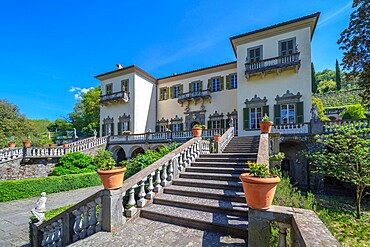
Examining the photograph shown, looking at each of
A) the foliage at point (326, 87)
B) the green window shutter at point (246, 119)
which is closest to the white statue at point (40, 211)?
the green window shutter at point (246, 119)

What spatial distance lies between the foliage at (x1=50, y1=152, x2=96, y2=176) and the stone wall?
0.66m

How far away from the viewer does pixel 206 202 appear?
13.4ft

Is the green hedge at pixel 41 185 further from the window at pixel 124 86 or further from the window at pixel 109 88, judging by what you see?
the window at pixel 109 88

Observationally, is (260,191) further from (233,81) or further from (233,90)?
(233,81)

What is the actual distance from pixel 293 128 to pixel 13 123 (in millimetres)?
34995

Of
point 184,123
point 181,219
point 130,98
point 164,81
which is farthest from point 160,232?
point 164,81

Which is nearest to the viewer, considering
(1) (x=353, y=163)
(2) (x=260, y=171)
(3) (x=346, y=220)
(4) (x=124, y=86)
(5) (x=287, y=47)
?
(2) (x=260, y=171)

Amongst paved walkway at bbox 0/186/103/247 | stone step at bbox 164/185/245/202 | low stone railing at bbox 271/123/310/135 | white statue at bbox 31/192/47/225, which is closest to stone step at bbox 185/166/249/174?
stone step at bbox 164/185/245/202

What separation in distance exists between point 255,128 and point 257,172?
40.4ft

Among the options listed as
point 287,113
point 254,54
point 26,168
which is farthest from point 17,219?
point 254,54

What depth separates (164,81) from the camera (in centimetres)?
2086

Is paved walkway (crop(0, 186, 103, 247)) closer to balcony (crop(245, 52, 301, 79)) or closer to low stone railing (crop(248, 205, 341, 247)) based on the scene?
low stone railing (crop(248, 205, 341, 247))

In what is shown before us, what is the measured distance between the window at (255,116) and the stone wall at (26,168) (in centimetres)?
1555

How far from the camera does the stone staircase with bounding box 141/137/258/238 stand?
340 centimetres
